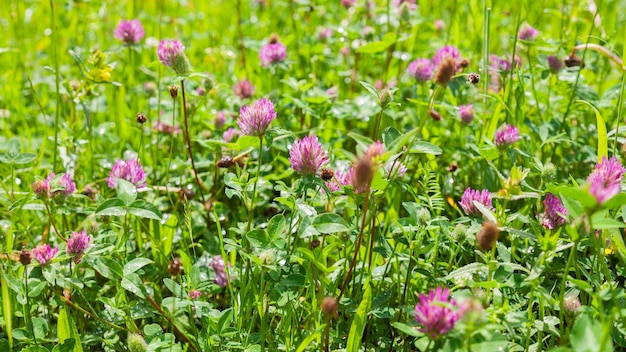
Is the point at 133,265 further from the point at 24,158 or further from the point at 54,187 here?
the point at 24,158

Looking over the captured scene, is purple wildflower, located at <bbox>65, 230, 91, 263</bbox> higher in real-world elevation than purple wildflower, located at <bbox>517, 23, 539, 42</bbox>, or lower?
lower

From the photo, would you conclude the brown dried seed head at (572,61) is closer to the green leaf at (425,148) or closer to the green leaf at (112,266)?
the green leaf at (425,148)

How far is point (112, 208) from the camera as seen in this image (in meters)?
1.59

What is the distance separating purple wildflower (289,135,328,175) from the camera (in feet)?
4.88

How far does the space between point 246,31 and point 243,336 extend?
7.68 ft

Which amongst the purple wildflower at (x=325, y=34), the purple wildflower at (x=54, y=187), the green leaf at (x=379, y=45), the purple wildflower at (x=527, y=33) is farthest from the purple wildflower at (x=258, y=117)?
the purple wildflower at (x=325, y=34)

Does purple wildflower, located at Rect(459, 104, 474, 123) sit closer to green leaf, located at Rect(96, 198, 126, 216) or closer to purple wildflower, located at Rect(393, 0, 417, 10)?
purple wildflower, located at Rect(393, 0, 417, 10)

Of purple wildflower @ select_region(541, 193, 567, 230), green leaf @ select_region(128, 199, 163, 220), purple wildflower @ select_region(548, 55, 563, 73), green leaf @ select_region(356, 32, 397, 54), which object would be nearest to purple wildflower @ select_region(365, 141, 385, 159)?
purple wildflower @ select_region(541, 193, 567, 230)

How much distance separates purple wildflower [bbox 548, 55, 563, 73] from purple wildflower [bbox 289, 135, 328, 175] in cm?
114

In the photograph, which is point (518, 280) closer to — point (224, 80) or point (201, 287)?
point (201, 287)

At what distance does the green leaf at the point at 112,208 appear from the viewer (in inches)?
61.8

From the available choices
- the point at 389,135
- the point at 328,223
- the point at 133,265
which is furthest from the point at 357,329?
the point at 133,265

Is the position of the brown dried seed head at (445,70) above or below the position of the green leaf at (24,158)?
above

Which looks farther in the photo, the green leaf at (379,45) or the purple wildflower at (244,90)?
the green leaf at (379,45)
